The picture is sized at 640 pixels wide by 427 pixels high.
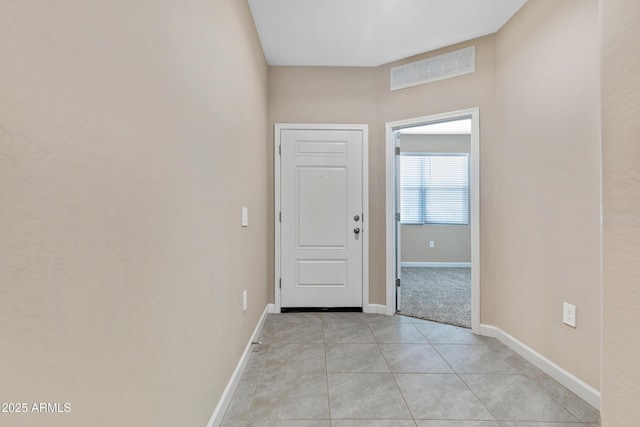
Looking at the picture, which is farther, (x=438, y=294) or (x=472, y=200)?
(x=438, y=294)

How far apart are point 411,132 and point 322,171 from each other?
312 centimetres

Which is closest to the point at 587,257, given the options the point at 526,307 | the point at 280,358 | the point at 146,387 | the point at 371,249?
the point at 526,307

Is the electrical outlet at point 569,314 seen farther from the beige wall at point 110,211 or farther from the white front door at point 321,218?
the beige wall at point 110,211

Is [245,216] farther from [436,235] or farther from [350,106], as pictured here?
[436,235]

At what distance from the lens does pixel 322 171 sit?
307cm

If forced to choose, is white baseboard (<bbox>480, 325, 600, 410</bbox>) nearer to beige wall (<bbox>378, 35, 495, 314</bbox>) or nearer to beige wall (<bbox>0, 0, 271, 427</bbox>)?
beige wall (<bbox>378, 35, 495, 314</bbox>)

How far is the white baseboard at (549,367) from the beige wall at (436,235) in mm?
3169

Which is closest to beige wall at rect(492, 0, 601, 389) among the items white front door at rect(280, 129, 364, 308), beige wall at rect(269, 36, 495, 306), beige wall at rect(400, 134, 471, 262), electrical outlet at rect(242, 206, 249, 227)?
beige wall at rect(269, 36, 495, 306)

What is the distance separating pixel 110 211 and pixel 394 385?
181 centimetres

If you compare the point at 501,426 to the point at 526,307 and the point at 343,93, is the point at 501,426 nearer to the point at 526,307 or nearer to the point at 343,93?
the point at 526,307

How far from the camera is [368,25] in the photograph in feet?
7.80

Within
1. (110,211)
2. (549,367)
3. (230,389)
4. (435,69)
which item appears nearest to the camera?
(110,211)

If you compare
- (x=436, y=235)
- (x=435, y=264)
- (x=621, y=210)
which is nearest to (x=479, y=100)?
(x=621, y=210)

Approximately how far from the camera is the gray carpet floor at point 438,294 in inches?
117
